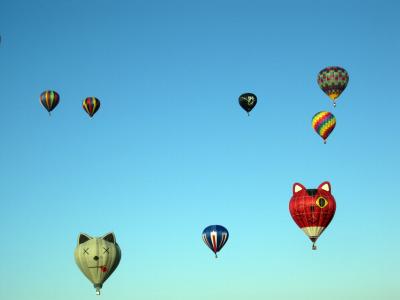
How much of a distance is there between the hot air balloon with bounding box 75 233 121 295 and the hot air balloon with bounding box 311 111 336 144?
24.2 m

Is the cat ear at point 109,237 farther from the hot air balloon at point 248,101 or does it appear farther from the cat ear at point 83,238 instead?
the hot air balloon at point 248,101

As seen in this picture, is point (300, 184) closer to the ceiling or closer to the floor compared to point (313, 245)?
closer to the ceiling

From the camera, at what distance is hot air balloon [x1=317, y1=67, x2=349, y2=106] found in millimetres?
83562

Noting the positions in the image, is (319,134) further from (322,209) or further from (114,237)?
(114,237)

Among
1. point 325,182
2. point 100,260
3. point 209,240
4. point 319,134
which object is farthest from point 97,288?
point 319,134

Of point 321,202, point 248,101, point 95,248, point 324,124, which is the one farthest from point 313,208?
point 95,248

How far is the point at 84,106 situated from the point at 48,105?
3705mm

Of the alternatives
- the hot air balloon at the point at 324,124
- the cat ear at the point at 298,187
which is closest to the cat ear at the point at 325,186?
the cat ear at the point at 298,187

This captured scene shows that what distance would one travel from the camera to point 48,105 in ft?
287

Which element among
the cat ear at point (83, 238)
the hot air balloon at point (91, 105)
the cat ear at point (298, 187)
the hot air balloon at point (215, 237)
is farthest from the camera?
the hot air balloon at point (91, 105)

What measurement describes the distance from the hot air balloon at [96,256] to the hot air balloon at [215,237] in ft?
50.3

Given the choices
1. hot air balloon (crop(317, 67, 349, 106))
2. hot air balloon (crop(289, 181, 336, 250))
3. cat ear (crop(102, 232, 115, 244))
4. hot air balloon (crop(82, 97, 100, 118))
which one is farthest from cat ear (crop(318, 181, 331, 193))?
hot air balloon (crop(82, 97, 100, 118))

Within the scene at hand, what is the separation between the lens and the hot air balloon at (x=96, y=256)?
233 feet

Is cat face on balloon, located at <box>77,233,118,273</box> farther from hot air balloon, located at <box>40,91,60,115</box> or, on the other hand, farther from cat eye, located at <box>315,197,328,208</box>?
hot air balloon, located at <box>40,91,60,115</box>
